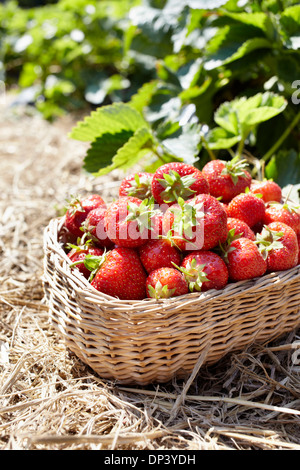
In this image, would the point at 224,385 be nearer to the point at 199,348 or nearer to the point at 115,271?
the point at 199,348

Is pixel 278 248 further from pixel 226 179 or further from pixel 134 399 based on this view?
pixel 134 399

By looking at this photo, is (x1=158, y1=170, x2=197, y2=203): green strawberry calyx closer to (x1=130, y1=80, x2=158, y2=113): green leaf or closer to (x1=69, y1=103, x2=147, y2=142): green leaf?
(x1=69, y1=103, x2=147, y2=142): green leaf

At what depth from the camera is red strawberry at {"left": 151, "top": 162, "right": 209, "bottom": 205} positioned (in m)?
1.24

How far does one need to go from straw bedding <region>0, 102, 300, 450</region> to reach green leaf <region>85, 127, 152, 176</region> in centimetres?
51

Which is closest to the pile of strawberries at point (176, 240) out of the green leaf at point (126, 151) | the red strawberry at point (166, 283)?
the red strawberry at point (166, 283)

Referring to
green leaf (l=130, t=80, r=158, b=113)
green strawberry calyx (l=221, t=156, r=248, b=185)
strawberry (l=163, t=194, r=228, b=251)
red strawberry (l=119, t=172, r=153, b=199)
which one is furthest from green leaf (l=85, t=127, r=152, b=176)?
green leaf (l=130, t=80, r=158, b=113)

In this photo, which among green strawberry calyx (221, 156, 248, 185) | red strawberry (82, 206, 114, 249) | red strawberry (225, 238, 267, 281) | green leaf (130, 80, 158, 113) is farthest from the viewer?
green leaf (130, 80, 158, 113)

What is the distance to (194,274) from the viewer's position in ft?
3.75

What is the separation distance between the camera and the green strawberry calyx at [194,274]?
1115 millimetres

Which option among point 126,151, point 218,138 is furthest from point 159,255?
point 218,138

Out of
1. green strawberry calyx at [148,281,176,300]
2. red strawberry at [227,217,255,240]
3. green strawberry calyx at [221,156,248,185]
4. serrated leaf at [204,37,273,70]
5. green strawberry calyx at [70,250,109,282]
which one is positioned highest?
serrated leaf at [204,37,273,70]

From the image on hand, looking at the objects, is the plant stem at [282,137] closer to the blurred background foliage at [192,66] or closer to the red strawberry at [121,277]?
the blurred background foliage at [192,66]

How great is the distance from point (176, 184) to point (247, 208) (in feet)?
0.71

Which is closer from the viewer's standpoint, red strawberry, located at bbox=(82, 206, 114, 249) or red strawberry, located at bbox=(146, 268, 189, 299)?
red strawberry, located at bbox=(146, 268, 189, 299)
